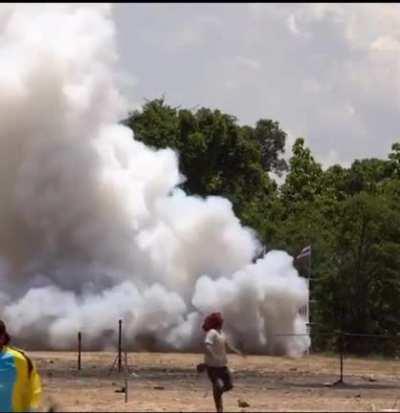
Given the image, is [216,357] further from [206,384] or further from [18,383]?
[206,384]

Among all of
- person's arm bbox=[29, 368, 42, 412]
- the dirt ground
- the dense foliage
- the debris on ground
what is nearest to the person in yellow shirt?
person's arm bbox=[29, 368, 42, 412]

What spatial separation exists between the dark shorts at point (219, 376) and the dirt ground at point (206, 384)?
155 centimetres

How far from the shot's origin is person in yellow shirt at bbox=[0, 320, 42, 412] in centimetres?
1280

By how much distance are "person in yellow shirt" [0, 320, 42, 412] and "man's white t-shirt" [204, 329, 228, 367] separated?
16.1 feet

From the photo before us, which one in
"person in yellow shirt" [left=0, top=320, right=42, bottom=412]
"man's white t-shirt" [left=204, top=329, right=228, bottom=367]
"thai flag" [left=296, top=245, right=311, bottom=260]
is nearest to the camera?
"person in yellow shirt" [left=0, top=320, right=42, bottom=412]

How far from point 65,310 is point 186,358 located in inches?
239

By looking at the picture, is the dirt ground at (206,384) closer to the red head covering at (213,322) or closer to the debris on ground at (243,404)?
the debris on ground at (243,404)

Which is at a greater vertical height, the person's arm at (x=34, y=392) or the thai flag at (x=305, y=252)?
the thai flag at (x=305, y=252)

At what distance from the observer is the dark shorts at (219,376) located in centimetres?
1764

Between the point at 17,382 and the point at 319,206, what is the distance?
46.4 metres

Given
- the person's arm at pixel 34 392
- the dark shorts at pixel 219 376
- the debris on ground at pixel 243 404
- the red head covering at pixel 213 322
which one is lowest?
the debris on ground at pixel 243 404

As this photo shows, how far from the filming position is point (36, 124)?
45.6 meters

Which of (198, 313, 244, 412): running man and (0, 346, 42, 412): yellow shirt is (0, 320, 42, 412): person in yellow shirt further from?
(198, 313, 244, 412): running man

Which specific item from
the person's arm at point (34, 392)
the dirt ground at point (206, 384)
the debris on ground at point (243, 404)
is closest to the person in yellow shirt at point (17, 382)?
the person's arm at point (34, 392)
